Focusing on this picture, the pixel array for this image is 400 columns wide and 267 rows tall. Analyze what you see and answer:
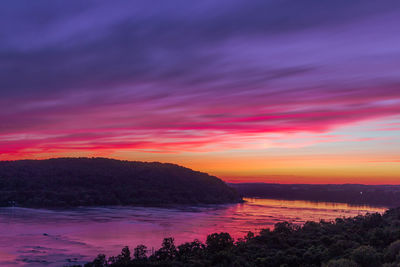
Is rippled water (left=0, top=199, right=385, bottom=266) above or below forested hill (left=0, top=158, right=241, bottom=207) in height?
below

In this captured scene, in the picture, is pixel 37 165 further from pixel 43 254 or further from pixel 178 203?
pixel 43 254

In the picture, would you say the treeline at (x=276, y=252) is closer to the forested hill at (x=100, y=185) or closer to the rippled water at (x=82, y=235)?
the rippled water at (x=82, y=235)

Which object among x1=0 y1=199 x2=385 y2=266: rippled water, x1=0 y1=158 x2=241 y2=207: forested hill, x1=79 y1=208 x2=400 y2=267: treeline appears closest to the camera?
x1=79 y1=208 x2=400 y2=267: treeline

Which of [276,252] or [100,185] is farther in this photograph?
[100,185]

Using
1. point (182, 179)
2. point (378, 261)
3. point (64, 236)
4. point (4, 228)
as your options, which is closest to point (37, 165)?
point (182, 179)

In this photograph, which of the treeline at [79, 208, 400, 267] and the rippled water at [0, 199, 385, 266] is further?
the rippled water at [0, 199, 385, 266]

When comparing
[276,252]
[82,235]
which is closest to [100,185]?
[82,235]

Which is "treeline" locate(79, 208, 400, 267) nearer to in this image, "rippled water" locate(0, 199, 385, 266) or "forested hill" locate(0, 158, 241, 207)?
"rippled water" locate(0, 199, 385, 266)

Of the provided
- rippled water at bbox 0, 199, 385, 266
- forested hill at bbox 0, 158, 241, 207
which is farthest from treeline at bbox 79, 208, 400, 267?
forested hill at bbox 0, 158, 241, 207

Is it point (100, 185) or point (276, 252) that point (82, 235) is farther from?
point (100, 185)

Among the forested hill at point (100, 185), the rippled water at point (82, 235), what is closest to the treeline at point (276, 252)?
the rippled water at point (82, 235)
